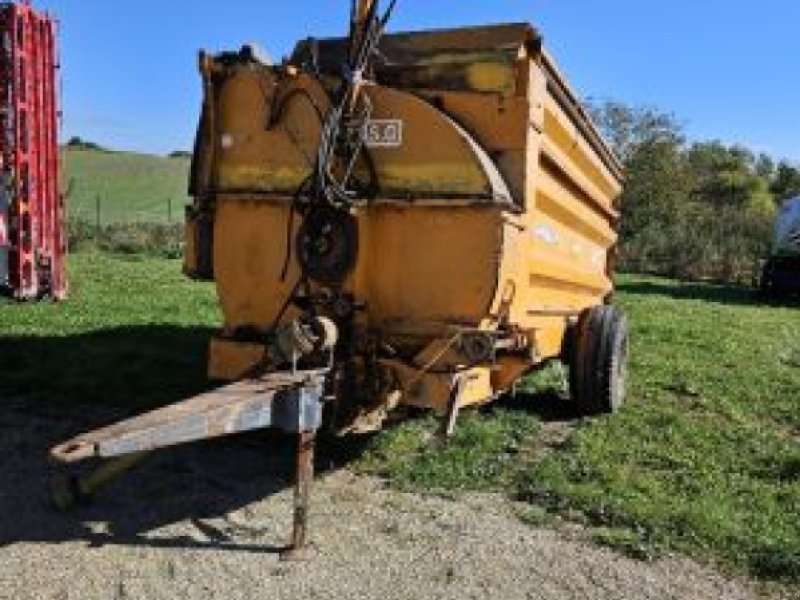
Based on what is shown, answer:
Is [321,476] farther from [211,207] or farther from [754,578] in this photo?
[754,578]

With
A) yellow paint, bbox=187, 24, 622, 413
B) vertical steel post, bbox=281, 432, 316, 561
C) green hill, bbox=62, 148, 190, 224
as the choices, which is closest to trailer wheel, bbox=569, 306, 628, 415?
yellow paint, bbox=187, 24, 622, 413

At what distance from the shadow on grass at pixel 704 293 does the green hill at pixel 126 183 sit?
17.7 meters

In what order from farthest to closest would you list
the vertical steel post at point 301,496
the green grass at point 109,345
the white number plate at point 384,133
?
the green grass at point 109,345 → the white number plate at point 384,133 → the vertical steel post at point 301,496

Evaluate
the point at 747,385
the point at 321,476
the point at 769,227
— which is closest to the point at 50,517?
the point at 321,476

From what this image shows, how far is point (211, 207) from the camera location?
20.1ft

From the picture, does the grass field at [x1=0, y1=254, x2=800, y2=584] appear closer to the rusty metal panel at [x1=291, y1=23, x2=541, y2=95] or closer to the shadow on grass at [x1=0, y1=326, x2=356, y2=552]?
the shadow on grass at [x1=0, y1=326, x2=356, y2=552]

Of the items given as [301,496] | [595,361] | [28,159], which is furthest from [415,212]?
[28,159]

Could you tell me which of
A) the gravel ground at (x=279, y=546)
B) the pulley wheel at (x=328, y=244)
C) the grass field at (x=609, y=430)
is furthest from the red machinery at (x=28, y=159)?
the pulley wheel at (x=328, y=244)

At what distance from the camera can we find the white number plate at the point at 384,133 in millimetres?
5566

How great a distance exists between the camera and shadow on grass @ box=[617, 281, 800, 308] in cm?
2189

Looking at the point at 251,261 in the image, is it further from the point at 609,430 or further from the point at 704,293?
the point at 704,293

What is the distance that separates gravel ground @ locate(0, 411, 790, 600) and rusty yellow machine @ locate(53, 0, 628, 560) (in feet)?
1.24

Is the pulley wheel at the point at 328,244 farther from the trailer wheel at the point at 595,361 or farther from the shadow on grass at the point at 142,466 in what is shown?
the trailer wheel at the point at 595,361

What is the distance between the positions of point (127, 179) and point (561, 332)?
1745 inches
